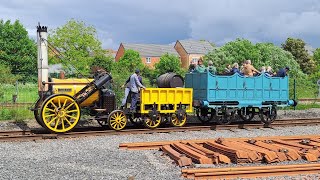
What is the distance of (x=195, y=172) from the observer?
7371 mm

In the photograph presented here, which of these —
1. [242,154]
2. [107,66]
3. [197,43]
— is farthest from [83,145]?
[197,43]

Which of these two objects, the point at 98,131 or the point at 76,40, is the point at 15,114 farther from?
the point at 76,40

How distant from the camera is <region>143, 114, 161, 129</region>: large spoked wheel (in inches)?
557

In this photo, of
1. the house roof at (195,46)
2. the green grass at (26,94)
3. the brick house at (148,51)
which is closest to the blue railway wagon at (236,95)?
the green grass at (26,94)

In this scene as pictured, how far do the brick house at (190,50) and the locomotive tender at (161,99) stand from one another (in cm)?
7758

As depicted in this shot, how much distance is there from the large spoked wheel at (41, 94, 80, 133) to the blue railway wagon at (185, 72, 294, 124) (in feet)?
15.3

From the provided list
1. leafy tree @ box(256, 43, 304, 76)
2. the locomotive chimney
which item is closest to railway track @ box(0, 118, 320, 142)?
the locomotive chimney

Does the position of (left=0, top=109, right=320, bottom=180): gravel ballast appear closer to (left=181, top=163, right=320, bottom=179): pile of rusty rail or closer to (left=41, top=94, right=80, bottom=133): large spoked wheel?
(left=181, top=163, right=320, bottom=179): pile of rusty rail

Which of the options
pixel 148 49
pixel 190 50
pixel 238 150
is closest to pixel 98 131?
pixel 238 150

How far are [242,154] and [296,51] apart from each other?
202 ft

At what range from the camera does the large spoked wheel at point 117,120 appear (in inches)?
534

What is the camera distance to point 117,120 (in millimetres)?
13664

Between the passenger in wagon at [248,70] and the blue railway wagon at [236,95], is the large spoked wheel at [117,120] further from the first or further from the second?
the passenger in wagon at [248,70]

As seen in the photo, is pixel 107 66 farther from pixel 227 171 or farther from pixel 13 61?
pixel 227 171
